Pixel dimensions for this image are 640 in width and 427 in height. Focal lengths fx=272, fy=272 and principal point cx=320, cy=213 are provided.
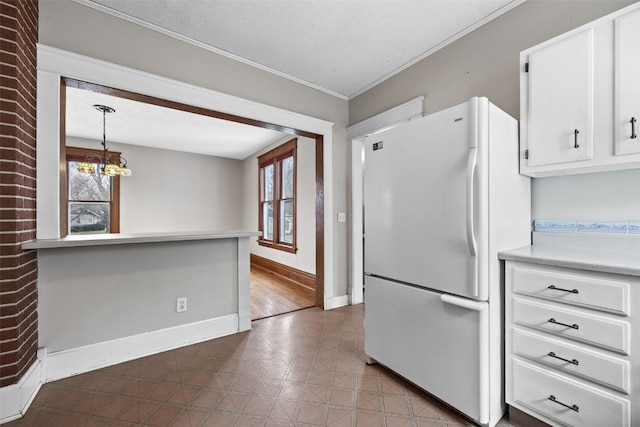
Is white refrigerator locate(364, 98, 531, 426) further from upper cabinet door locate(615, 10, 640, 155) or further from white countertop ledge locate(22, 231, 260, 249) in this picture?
white countertop ledge locate(22, 231, 260, 249)

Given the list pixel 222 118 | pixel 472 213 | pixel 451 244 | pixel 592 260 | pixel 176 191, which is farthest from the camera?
pixel 176 191

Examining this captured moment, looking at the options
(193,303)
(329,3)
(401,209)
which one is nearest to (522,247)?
(401,209)

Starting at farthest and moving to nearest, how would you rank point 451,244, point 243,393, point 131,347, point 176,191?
1. point 176,191
2. point 131,347
3. point 243,393
4. point 451,244

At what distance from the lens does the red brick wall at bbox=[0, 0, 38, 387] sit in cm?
144

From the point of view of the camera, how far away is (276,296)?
3.74 metres

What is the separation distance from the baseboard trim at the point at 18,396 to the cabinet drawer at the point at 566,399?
2623 millimetres

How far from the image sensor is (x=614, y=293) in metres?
1.08

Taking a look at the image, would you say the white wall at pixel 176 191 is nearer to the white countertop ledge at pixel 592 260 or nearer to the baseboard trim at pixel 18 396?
the baseboard trim at pixel 18 396

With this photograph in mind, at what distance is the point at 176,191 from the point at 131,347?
4.63 meters

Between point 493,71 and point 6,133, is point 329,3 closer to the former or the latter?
point 493,71

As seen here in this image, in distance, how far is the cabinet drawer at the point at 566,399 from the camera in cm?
109

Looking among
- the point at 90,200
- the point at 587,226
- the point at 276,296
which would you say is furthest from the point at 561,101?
the point at 90,200

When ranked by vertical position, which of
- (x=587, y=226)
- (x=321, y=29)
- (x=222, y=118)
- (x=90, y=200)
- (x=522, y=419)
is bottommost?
(x=522, y=419)

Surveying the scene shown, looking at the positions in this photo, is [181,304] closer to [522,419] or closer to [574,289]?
[522,419]
